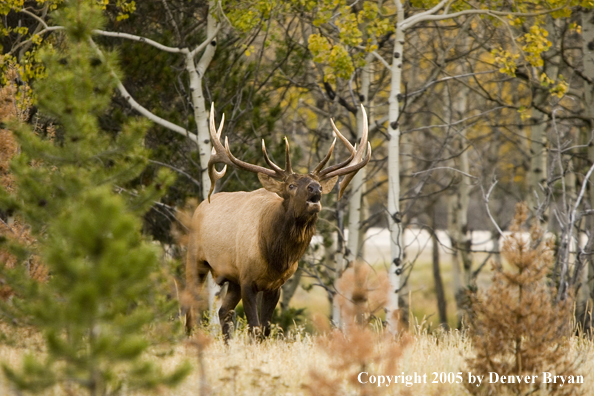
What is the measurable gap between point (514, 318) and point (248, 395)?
1972 mm

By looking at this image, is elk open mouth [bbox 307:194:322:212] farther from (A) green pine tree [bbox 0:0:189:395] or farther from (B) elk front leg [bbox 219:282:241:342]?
(A) green pine tree [bbox 0:0:189:395]

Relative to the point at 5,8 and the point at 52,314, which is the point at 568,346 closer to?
the point at 52,314

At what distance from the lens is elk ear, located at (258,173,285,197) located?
7500 millimetres

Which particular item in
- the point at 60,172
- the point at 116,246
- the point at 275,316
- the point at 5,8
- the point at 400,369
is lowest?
the point at 275,316

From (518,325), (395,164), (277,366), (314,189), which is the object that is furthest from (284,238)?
(518,325)

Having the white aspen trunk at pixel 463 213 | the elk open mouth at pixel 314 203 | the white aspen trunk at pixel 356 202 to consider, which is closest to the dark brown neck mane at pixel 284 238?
the elk open mouth at pixel 314 203

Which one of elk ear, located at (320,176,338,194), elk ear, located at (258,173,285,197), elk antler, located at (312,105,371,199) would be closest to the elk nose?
elk antler, located at (312,105,371,199)

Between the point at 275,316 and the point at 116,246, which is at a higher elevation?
the point at 116,246

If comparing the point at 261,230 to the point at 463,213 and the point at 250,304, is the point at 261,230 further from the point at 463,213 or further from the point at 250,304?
the point at 463,213

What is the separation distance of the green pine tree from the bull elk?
91.9 inches

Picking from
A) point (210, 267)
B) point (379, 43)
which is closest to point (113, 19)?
point (379, 43)

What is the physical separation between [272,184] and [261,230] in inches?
20.1

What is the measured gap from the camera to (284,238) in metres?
7.36

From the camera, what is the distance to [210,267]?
8.58 meters
